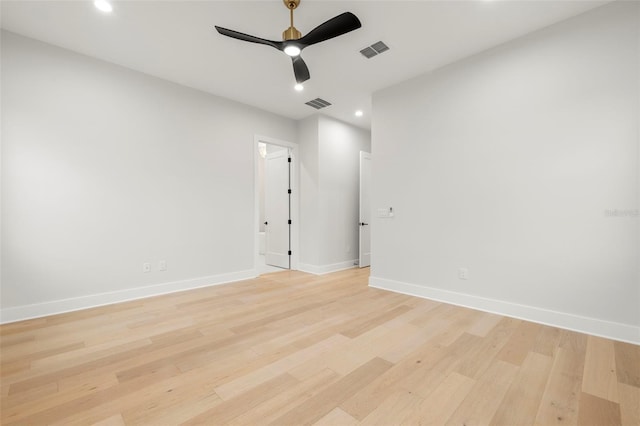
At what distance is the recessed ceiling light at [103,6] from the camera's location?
97.1 inches

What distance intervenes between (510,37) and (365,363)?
144 inches

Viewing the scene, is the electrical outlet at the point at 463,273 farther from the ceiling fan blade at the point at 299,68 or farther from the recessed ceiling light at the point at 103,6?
the recessed ceiling light at the point at 103,6

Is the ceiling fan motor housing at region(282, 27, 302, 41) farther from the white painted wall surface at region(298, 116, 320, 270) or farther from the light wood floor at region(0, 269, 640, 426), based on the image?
the white painted wall surface at region(298, 116, 320, 270)

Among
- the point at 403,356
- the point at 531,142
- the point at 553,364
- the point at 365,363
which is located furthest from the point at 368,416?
the point at 531,142

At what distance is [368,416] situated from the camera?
152 cm

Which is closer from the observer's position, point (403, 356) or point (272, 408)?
point (272, 408)

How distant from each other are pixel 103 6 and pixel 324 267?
456 centimetres

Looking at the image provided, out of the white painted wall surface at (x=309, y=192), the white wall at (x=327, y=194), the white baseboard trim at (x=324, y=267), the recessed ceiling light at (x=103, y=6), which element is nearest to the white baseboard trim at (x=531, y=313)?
the white baseboard trim at (x=324, y=267)

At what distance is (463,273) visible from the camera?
3369mm

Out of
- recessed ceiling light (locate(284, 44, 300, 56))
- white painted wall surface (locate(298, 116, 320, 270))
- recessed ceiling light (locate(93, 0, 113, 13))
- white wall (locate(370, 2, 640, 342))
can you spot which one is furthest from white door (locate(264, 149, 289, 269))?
recessed ceiling light (locate(93, 0, 113, 13))

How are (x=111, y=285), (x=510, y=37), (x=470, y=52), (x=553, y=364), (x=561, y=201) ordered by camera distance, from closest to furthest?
(x=553, y=364) < (x=561, y=201) < (x=510, y=37) < (x=470, y=52) < (x=111, y=285)

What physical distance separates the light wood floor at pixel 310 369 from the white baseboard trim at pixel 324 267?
6.45ft

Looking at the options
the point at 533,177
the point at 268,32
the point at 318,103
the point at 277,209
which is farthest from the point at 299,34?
the point at 277,209

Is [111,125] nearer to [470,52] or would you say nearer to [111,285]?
[111,285]
